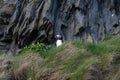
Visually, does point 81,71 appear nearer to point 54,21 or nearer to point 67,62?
point 67,62

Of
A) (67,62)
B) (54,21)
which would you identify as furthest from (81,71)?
(54,21)

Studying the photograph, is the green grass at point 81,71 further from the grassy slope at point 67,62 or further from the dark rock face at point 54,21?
the dark rock face at point 54,21

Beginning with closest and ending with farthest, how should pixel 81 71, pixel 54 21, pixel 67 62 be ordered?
pixel 81 71, pixel 67 62, pixel 54 21

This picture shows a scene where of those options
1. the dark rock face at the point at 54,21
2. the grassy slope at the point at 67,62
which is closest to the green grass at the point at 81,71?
the grassy slope at the point at 67,62

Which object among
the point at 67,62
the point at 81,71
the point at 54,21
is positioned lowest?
the point at 81,71

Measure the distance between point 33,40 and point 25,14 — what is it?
228 cm

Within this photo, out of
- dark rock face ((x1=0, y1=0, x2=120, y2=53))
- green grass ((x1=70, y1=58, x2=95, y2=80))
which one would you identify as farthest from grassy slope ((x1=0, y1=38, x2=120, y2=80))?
dark rock face ((x1=0, y1=0, x2=120, y2=53))

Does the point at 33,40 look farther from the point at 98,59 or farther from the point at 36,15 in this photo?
the point at 98,59

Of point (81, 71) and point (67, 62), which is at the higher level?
point (67, 62)

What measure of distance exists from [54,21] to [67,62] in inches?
644

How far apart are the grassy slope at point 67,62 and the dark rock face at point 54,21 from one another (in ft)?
46.7

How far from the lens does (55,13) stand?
2891 centimetres

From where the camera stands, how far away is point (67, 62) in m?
12.1

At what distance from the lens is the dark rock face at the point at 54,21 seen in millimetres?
28047
